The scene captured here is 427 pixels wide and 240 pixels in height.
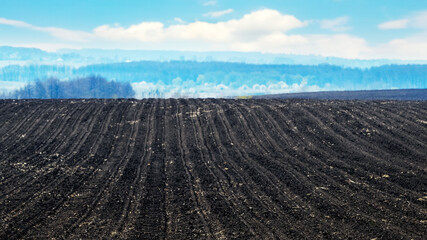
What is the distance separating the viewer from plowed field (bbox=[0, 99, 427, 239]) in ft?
26.4

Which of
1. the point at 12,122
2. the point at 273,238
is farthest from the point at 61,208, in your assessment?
the point at 12,122

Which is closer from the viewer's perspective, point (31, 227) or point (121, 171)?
point (31, 227)

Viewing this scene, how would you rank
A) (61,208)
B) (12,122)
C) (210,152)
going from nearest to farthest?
(61,208) < (210,152) < (12,122)

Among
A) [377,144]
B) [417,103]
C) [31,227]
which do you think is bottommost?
[31,227]

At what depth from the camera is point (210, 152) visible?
14758 millimetres

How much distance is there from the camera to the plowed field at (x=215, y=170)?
8047 millimetres

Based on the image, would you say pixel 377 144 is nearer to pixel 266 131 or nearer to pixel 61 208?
pixel 266 131

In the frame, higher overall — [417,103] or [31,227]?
[417,103]

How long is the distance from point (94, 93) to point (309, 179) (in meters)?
82.1

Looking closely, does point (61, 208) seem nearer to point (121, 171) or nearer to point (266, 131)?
point (121, 171)

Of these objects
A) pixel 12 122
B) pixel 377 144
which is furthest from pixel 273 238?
pixel 12 122

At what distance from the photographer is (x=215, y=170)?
12312 millimetres

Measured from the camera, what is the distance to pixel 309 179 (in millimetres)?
11188

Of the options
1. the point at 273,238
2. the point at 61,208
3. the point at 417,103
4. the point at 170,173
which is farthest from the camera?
the point at 417,103
